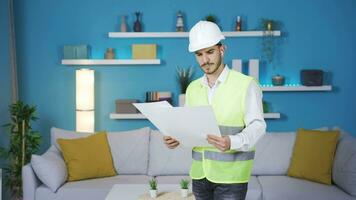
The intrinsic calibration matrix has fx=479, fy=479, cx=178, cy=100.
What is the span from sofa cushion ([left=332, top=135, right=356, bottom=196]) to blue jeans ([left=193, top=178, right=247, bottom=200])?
6.16 feet

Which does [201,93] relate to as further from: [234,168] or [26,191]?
[26,191]

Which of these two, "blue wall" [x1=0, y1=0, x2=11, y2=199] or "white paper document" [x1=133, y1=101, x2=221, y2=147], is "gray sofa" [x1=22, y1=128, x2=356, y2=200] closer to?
"blue wall" [x1=0, y1=0, x2=11, y2=199]

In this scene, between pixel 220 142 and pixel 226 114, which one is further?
pixel 226 114

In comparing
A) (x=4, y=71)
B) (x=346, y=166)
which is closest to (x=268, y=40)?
(x=346, y=166)

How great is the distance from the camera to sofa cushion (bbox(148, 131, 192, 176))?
429 cm

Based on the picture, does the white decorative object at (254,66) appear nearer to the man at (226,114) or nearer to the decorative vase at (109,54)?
the decorative vase at (109,54)

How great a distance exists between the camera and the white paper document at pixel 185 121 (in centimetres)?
185

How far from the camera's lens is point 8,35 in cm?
485

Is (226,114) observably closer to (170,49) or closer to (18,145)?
(18,145)

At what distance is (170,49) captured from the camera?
16.9ft

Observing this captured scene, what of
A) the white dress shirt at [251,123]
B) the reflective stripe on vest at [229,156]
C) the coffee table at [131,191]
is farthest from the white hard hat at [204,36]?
→ the coffee table at [131,191]

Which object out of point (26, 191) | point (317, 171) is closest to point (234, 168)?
point (317, 171)

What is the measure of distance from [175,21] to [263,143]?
1.64 metres

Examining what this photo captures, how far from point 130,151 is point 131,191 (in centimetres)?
95
